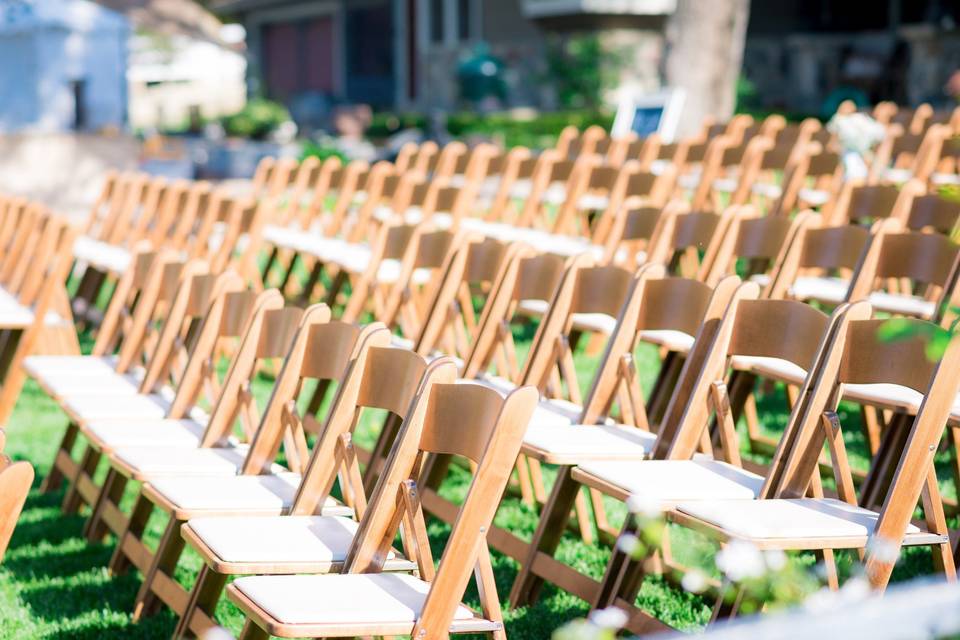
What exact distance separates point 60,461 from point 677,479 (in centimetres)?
268

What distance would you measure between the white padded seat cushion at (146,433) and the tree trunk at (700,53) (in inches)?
397

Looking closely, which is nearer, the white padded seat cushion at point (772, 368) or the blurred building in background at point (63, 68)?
the white padded seat cushion at point (772, 368)

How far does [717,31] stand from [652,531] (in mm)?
12666

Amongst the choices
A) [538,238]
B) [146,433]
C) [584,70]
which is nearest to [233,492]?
[146,433]

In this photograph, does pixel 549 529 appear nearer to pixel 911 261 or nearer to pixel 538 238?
pixel 911 261

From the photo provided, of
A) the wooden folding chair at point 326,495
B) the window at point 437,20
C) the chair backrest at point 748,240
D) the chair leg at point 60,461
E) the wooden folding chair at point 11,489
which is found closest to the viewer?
the wooden folding chair at point 11,489

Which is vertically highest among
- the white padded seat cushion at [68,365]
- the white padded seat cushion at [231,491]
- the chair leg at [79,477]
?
the white padded seat cushion at [231,491]

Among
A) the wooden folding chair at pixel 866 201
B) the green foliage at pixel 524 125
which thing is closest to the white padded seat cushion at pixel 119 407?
the wooden folding chair at pixel 866 201

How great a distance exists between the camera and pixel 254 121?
27312 mm

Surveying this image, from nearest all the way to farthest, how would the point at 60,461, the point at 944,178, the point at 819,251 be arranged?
the point at 819,251
the point at 60,461
the point at 944,178

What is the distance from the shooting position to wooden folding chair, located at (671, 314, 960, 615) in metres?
2.78

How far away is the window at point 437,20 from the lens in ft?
92.6

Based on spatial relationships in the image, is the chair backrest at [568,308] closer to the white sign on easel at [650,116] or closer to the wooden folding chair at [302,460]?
the wooden folding chair at [302,460]

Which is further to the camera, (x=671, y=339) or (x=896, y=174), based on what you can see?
(x=896, y=174)
